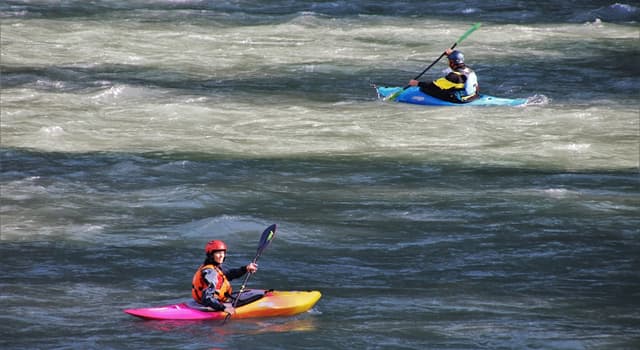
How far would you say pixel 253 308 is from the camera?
34.7 feet

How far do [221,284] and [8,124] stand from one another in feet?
33.3

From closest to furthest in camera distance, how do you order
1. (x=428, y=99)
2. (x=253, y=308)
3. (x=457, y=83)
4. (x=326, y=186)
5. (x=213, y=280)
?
(x=213, y=280) → (x=253, y=308) → (x=326, y=186) → (x=457, y=83) → (x=428, y=99)

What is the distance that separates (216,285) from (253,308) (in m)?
0.43

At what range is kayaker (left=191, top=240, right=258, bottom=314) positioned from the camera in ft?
33.5

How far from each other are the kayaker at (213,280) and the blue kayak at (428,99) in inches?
417

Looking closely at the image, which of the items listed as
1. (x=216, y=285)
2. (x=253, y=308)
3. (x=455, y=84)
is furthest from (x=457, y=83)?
(x=216, y=285)

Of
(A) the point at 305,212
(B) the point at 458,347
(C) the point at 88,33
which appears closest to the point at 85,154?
(A) the point at 305,212

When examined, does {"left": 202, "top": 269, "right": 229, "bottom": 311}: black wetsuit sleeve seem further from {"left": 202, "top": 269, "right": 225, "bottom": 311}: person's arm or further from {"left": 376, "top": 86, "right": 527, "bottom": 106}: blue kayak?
{"left": 376, "top": 86, "right": 527, "bottom": 106}: blue kayak

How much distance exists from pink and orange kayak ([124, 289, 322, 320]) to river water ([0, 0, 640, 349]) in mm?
88

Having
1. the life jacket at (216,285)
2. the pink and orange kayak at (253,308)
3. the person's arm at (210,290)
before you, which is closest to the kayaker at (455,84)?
the pink and orange kayak at (253,308)

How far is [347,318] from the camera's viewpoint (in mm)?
10734

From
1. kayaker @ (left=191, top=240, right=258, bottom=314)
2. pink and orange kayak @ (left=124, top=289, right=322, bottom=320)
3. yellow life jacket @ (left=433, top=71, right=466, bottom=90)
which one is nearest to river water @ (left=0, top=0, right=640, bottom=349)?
pink and orange kayak @ (left=124, top=289, right=322, bottom=320)

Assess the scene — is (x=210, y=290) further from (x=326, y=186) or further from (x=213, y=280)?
(x=326, y=186)

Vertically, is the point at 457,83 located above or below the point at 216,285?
below
